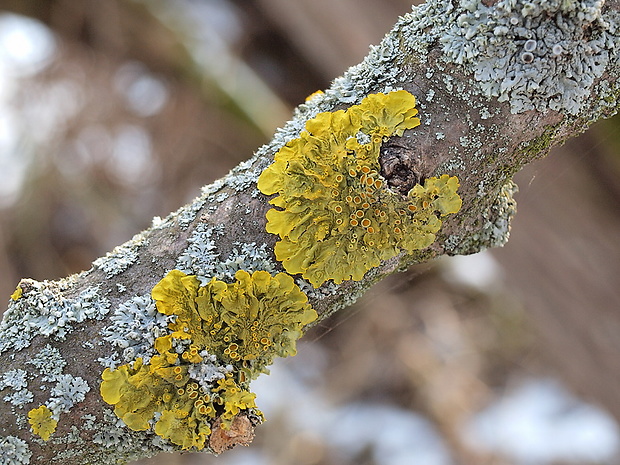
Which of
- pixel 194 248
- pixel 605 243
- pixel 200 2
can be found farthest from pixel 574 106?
pixel 200 2

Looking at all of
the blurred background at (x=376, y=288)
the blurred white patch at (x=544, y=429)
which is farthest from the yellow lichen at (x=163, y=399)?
the blurred white patch at (x=544, y=429)

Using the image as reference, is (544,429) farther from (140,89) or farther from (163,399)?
(163,399)

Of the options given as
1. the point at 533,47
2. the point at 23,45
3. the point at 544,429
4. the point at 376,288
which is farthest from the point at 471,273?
the point at 533,47

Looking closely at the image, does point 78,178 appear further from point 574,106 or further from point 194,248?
point 574,106

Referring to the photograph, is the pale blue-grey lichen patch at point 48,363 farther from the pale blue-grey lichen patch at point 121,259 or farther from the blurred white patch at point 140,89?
the blurred white patch at point 140,89

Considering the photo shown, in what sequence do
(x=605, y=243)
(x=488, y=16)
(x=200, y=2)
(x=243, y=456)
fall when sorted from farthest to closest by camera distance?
(x=243, y=456), (x=200, y=2), (x=605, y=243), (x=488, y=16)
